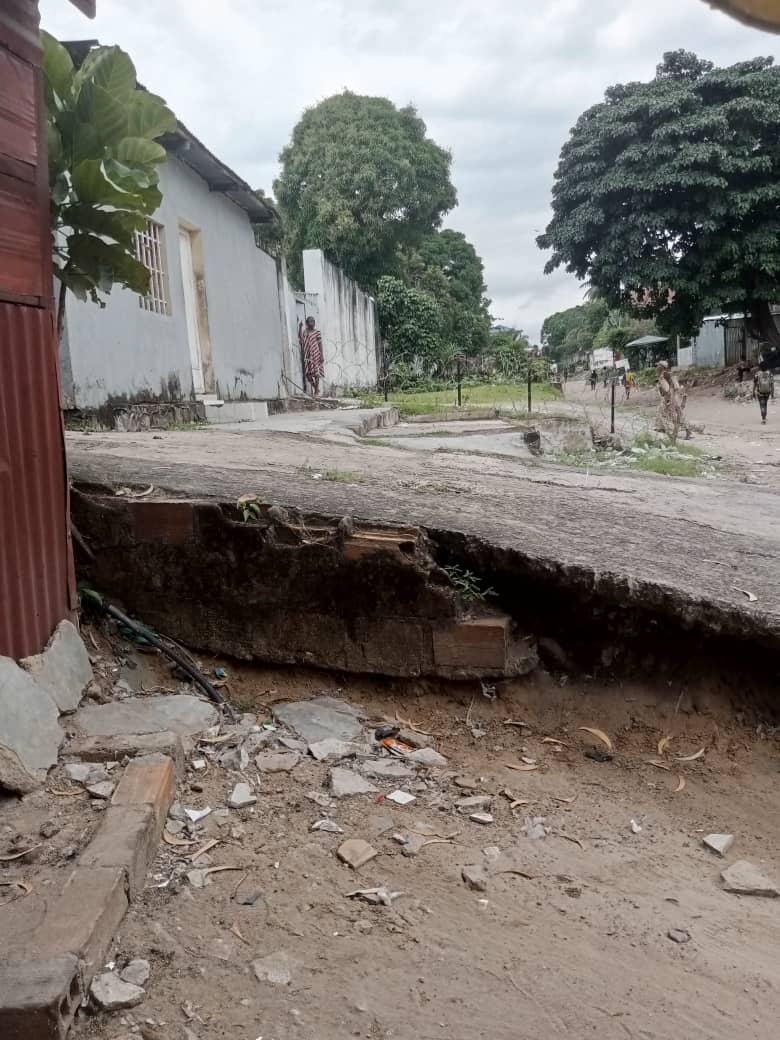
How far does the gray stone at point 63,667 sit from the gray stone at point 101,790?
51cm

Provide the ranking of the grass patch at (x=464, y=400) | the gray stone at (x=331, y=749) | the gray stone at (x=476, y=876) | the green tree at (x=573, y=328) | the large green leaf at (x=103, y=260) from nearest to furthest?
the gray stone at (x=476, y=876) < the gray stone at (x=331, y=749) < the large green leaf at (x=103, y=260) < the grass patch at (x=464, y=400) < the green tree at (x=573, y=328)

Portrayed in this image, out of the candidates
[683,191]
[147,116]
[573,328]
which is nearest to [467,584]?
[147,116]

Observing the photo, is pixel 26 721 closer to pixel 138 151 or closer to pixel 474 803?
pixel 474 803

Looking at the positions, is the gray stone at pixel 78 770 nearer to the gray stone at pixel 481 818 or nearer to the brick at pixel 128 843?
the brick at pixel 128 843

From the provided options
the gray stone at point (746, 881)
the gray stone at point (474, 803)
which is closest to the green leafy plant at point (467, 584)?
the gray stone at point (474, 803)

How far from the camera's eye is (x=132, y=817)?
217 cm

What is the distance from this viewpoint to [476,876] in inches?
88.8

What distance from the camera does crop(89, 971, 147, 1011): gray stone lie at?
1655 mm

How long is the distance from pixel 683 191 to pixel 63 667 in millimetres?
19891

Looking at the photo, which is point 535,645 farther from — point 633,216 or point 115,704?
point 633,216

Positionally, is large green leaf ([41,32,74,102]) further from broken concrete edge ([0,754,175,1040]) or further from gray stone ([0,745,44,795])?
broken concrete edge ([0,754,175,1040])

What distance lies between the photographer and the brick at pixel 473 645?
10.6 ft

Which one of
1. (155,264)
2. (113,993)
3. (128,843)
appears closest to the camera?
(113,993)

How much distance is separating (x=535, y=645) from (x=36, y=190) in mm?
2560
